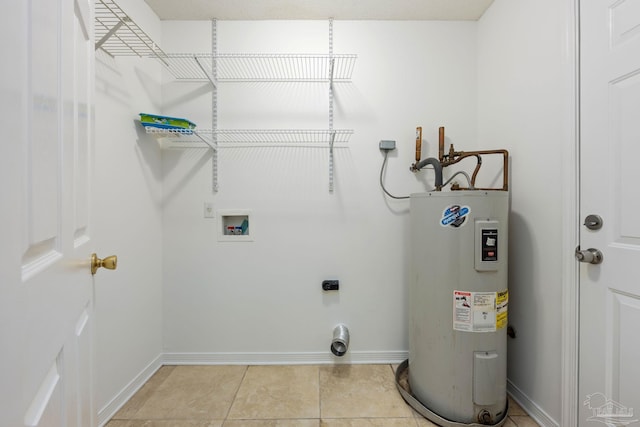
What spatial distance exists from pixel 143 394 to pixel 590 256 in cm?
240

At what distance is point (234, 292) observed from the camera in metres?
1.77

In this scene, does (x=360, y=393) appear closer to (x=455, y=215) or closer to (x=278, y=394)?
(x=278, y=394)

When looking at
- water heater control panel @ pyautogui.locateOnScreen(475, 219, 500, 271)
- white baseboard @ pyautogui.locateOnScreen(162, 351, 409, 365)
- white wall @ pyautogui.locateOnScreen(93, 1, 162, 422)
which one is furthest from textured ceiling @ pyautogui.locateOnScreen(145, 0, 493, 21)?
white baseboard @ pyautogui.locateOnScreen(162, 351, 409, 365)

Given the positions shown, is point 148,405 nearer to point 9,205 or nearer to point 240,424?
point 240,424

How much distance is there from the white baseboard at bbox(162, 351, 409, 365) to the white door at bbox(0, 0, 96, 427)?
1.01 meters

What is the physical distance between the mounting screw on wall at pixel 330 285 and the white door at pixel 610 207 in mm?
1228

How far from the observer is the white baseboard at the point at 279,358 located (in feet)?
5.72

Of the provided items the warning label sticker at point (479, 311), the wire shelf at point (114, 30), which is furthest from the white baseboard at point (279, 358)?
the wire shelf at point (114, 30)

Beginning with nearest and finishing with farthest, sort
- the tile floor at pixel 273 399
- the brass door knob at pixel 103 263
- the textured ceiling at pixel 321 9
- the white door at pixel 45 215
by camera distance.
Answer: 1. the white door at pixel 45 215
2. the brass door knob at pixel 103 263
3. the tile floor at pixel 273 399
4. the textured ceiling at pixel 321 9

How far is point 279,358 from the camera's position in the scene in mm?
1748

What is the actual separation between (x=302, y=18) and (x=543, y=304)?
7.43 ft

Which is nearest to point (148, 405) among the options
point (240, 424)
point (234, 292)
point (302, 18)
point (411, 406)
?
point (240, 424)

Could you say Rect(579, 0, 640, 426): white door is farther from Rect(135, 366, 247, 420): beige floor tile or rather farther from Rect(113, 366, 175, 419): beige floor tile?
Rect(113, 366, 175, 419): beige floor tile

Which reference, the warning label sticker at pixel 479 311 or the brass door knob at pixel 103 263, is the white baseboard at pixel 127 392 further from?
the warning label sticker at pixel 479 311
